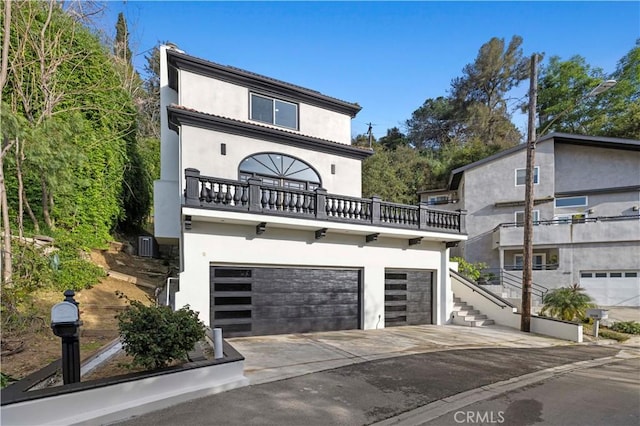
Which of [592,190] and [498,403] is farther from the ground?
[592,190]

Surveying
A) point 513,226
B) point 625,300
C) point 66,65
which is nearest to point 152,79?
point 66,65

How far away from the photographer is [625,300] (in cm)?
1730

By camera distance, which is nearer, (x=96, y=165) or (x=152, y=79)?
(x=96, y=165)

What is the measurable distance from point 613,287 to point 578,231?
129 inches

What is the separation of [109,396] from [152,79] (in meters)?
30.6

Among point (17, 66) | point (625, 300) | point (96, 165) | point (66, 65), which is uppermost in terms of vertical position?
point (66, 65)

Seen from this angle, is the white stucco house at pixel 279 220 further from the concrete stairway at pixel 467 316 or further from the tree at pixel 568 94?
the tree at pixel 568 94

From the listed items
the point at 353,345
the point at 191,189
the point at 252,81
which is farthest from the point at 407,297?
the point at 252,81

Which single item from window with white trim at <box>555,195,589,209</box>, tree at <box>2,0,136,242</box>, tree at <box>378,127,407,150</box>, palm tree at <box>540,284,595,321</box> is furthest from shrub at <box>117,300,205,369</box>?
tree at <box>378,127,407,150</box>

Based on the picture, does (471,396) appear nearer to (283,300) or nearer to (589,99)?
(283,300)

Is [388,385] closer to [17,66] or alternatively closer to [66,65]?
[17,66]

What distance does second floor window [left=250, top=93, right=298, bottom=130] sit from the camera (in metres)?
12.4

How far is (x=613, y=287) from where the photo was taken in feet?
57.8

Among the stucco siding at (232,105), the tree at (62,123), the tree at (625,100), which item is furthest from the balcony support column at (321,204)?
the tree at (625,100)
